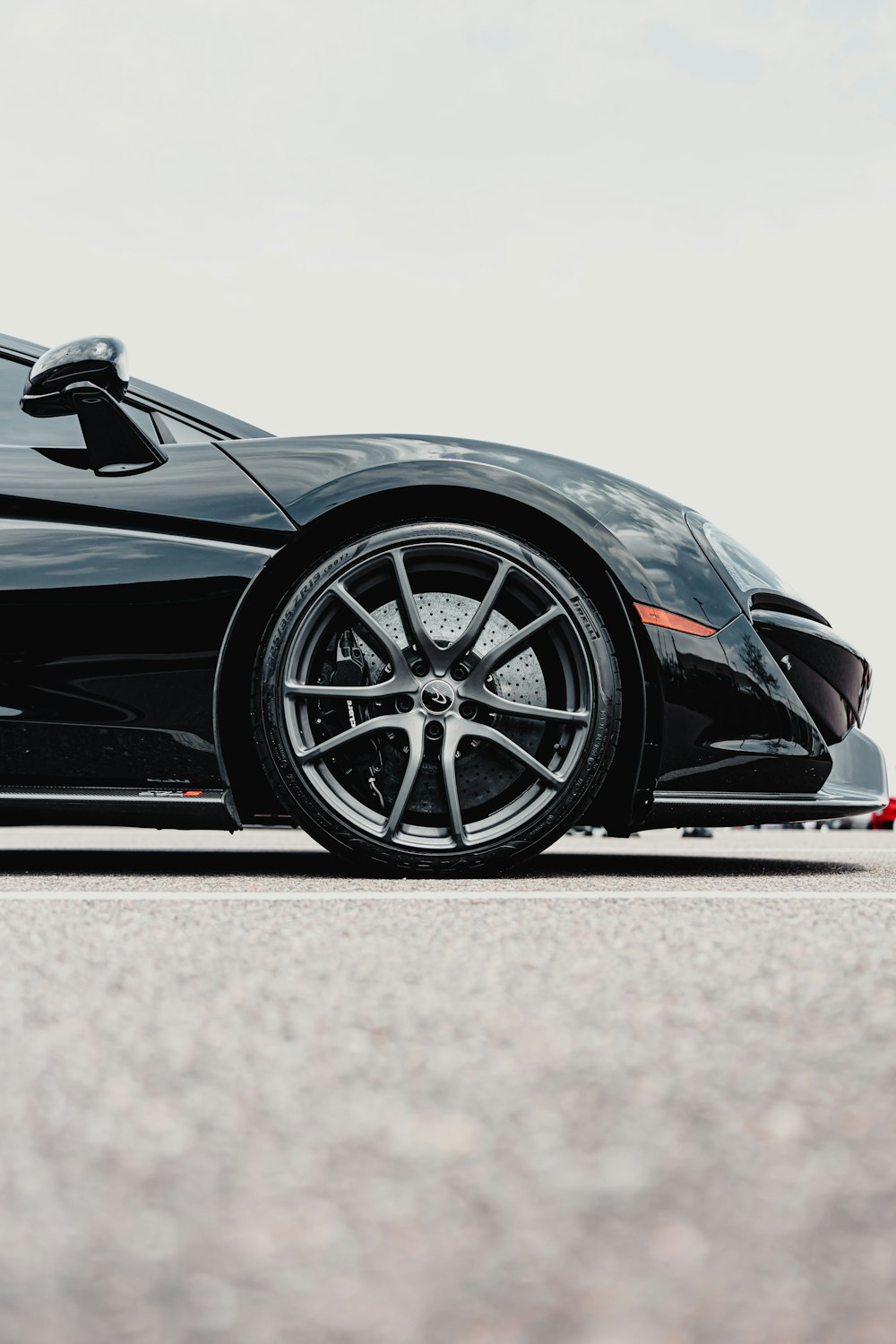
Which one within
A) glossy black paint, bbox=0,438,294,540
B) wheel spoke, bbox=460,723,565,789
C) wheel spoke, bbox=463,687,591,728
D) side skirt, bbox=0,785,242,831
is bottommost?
side skirt, bbox=0,785,242,831

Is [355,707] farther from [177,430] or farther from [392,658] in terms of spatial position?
[177,430]

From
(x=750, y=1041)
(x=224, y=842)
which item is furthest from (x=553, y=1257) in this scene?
(x=224, y=842)

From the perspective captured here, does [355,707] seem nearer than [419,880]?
No

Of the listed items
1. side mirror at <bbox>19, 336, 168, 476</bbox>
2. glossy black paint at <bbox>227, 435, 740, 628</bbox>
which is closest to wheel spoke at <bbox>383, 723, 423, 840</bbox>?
glossy black paint at <bbox>227, 435, 740, 628</bbox>

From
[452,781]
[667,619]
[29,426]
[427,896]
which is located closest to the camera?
[427,896]

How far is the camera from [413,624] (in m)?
3.07

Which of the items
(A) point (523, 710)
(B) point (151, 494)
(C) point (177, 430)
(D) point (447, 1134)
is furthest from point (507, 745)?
(D) point (447, 1134)

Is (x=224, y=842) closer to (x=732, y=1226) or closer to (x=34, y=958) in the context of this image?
(x=34, y=958)

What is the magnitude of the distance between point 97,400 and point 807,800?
2.11 metres

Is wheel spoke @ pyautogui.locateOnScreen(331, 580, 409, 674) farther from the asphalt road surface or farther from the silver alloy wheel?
the asphalt road surface

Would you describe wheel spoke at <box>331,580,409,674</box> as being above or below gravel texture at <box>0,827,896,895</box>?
above

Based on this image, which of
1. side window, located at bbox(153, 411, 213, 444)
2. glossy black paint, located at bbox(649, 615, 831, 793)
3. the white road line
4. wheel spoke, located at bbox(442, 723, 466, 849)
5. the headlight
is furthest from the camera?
side window, located at bbox(153, 411, 213, 444)

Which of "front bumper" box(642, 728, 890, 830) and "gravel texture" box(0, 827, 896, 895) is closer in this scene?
"gravel texture" box(0, 827, 896, 895)

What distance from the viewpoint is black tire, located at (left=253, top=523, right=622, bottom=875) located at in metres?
3.05
